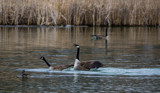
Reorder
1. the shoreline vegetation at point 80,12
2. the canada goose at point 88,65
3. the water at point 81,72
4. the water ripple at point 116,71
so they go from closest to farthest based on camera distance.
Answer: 1. the water at point 81,72
2. the water ripple at point 116,71
3. the canada goose at point 88,65
4. the shoreline vegetation at point 80,12

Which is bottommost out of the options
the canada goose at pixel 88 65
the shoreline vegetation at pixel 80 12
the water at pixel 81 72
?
the water at pixel 81 72

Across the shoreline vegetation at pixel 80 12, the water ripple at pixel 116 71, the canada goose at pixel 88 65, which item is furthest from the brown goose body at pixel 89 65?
the shoreline vegetation at pixel 80 12

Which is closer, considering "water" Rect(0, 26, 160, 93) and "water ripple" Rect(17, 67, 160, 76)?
"water" Rect(0, 26, 160, 93)

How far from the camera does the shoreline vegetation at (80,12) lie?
34.7 metres

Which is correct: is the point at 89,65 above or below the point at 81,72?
above

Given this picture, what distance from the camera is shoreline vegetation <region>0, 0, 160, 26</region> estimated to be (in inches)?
1366

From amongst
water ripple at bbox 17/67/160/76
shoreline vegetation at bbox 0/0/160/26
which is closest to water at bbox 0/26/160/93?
water ripple at bbox 17/67/160/76

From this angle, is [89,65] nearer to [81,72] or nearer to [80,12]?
[81,72]

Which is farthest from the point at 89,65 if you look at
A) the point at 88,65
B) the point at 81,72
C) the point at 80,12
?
the point at 80,12

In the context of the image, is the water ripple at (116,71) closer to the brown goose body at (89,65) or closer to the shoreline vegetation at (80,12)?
the brown goose body at (89,65)

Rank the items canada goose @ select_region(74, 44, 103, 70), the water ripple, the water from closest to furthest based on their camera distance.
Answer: the water, the water ripple, canada goose @ select_region(74, 44, 103, 70)

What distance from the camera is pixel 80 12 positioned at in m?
35.0

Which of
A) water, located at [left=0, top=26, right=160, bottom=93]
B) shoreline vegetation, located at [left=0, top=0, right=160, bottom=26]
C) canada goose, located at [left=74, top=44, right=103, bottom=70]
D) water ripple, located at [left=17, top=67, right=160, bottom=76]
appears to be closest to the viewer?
water, located at [left=0, top=26, right=160, bottom=93]

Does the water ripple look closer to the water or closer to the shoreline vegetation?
the water
